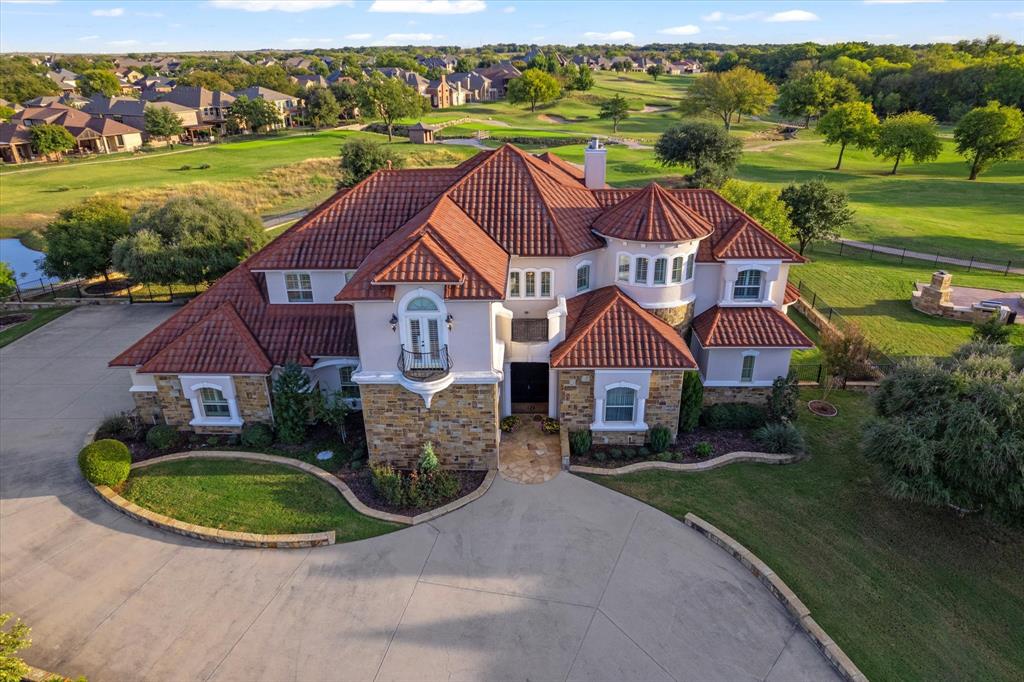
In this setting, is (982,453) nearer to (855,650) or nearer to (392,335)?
(855,650)

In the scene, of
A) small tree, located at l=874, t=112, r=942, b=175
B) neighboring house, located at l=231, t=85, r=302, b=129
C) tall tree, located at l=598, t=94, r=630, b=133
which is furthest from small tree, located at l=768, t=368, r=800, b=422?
neighboring house, located at l=231, t=85, r=302, b=129

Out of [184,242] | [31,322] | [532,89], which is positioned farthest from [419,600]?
[532,89]

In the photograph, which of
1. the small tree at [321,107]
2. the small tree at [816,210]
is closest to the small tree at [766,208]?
the small tree at [816,210]

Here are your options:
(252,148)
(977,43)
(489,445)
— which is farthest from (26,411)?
(977,43)

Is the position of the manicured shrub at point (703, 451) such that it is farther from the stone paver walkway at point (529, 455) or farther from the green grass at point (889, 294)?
the green grass at point (889, 294)

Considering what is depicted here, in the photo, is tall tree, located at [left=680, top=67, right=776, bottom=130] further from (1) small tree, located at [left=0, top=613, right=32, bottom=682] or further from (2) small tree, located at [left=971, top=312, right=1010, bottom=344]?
(1) small tree, located at [left=0, top=613, right=32, bottom=682]

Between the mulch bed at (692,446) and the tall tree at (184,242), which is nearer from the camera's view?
the mulch bed at (692,446)
